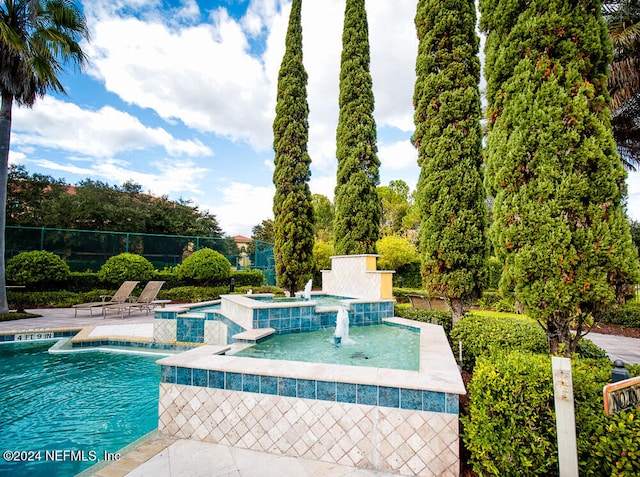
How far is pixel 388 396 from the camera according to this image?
2.37 meters

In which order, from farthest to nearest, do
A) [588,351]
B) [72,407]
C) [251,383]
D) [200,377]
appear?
[72,407]
[588,351]
[200,377]
[251,383]

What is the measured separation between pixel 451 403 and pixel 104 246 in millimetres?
15217

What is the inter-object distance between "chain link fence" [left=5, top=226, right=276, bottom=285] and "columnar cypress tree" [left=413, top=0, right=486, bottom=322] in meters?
12.0

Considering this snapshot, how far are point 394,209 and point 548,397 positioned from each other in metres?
27.0

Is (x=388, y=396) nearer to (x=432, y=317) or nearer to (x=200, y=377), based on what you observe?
(x=200, y=377)

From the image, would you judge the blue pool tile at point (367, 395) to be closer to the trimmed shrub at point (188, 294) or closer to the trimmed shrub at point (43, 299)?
the trimmed shrub at point (188, 294)

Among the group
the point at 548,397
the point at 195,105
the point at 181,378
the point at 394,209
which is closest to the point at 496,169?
the point at 548,397

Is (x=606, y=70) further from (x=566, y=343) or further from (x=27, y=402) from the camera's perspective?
(x=27, y=402)

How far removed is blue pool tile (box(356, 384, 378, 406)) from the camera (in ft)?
7.84

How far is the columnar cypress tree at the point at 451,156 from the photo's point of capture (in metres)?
5.51

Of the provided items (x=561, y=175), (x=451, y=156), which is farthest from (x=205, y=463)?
(x=451, y=156)

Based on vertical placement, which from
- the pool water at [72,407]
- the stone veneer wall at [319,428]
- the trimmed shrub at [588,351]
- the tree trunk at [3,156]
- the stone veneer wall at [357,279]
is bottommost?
the pool water at [72,407]

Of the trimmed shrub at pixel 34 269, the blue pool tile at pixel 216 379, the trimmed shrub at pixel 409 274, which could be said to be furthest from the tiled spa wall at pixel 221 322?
the trimmed shrub at pixel 409 274

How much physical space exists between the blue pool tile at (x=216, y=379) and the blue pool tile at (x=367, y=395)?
1180mm
